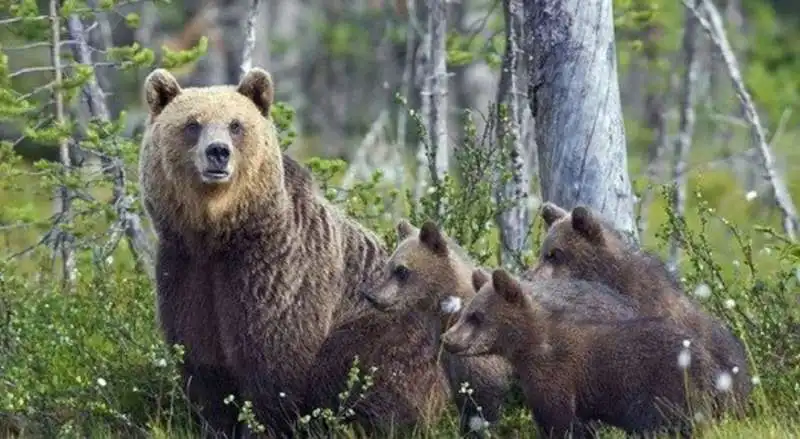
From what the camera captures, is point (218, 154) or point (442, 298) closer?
point (218, 154)

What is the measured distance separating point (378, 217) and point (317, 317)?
89.8 inches

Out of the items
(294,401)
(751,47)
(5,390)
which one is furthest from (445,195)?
Answer: (751,47)

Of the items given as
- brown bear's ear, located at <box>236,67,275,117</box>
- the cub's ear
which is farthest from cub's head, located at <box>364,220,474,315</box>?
brown bear's ear, located at <box>236,67,275,117</box>

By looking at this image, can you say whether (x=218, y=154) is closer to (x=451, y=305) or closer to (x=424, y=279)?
(x=424, y=279)

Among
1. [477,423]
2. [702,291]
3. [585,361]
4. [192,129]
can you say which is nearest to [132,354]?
[192,129]

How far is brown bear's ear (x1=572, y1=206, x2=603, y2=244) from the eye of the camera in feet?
29.6

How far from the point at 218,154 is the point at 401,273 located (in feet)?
3.24

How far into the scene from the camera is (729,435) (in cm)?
823

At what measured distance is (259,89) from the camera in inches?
375

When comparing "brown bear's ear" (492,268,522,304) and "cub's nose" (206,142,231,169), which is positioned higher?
"cub's nose" (206,142,231,169)

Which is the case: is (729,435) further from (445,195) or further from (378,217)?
(378,217)

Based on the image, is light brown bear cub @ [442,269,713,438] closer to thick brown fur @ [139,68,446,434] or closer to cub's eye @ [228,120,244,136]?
thick brown fur @ [139,68,446,434]

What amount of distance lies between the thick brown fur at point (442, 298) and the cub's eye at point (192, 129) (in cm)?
107

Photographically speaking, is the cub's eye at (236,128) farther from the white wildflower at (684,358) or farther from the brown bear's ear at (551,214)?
the white wildflower at (684,358)
